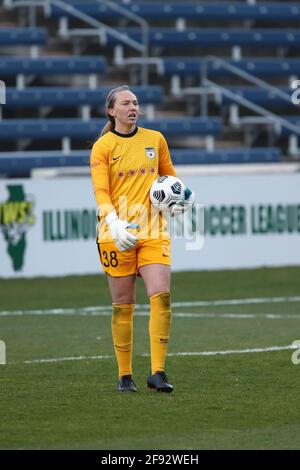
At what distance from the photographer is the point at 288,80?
2828 centimetres

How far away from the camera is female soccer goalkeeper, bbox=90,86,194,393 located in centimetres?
873

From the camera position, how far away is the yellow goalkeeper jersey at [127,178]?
8.81 m

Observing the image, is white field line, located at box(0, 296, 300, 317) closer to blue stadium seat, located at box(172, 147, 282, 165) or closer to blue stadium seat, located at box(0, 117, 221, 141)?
blue stadium seat, located at box(172, 147, 282, 165)

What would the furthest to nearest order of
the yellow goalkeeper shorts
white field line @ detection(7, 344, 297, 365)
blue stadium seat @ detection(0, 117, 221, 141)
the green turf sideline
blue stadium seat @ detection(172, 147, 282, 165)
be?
blue stadium seat @ detection(172, 147, 282, 165)
blue stadium seat @ detection(0, 117, 221, 141)
the green turf sideline
white field line @ detection(7, 344, 297, 365)
the yellow goalkeeper shorts

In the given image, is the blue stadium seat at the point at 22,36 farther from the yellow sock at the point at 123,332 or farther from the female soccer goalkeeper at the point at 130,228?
the yellow sock at the point at 123,332

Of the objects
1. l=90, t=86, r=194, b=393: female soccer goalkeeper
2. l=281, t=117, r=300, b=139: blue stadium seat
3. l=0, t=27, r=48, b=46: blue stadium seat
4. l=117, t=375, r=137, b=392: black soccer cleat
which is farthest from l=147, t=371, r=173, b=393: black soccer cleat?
l=281, t=117, r=300, b=139: blue stadium seat

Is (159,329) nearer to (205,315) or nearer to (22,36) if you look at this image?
(205,315)

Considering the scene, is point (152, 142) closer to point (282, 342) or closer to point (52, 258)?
point (282, 342)

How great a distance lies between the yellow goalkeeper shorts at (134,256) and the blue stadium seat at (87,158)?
13.5 m

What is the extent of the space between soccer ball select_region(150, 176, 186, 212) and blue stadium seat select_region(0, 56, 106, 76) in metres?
15.5

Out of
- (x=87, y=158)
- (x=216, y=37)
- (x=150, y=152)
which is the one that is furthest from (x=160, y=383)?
(x=216, y=37)

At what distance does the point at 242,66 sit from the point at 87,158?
5.76 metres

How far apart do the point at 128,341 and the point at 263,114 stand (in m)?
18.1

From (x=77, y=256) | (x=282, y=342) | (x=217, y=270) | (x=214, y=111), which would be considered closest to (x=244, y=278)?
(x=217, y=270)
